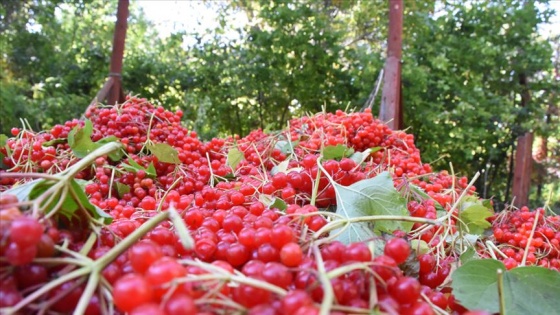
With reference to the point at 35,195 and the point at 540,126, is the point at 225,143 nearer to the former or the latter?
the point at 35,195

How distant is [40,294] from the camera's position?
0.88ft

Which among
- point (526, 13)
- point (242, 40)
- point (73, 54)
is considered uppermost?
point (526, 13)

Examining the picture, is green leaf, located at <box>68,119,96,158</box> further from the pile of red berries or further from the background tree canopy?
the background tree canopy

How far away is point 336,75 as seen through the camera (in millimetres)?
3791

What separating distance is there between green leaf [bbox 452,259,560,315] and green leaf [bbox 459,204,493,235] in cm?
26

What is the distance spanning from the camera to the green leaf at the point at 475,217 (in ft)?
2.52

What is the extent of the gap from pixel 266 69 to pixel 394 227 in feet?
11.3

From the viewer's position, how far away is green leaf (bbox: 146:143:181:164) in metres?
0.91

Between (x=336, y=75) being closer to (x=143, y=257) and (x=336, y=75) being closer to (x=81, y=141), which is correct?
(x=81, y=141)

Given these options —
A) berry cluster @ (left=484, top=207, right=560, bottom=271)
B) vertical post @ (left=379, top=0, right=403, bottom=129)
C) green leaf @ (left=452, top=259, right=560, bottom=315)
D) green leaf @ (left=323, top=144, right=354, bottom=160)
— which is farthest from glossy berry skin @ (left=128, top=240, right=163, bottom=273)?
vertical post @ (left=379, top=0, right=403, bottom=129)

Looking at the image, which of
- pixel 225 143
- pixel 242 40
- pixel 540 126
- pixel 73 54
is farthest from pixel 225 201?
pixel 73 54

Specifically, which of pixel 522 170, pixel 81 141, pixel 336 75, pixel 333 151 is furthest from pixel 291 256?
pixel 336 75

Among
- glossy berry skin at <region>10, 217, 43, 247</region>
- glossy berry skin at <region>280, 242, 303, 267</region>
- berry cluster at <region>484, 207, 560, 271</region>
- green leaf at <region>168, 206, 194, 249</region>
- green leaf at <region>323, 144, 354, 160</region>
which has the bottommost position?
berry cluster at <region>484, 207, 560, 271</region>

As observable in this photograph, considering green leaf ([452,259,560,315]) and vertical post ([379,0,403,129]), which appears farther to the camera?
vertical post ([379,0,403,129])
